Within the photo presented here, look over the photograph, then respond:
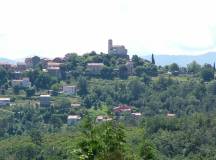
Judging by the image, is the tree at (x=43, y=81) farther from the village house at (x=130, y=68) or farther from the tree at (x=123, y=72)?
the village house at (x=130, y=68)

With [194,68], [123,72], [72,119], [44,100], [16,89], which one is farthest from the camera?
[194,68]

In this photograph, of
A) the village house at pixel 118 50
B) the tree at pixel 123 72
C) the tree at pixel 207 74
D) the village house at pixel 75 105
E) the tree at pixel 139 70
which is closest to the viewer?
the village house at pixel 75 105

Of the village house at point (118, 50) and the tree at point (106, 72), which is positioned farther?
the village house at point (118, 50)

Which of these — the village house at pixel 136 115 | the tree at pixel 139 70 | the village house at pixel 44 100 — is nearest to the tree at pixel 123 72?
the tree at pixel 139 70

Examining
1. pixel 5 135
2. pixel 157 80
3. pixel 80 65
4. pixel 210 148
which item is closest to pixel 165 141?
pixel 210 148

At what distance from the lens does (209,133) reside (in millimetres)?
90562

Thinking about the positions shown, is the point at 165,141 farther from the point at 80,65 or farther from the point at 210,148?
the point at 80,65

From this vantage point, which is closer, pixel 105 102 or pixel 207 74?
pixel 105 102

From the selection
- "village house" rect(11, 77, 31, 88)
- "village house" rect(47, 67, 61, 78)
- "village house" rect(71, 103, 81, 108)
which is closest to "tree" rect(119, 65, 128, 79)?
"village house" rect(47, 67, 61, 78)

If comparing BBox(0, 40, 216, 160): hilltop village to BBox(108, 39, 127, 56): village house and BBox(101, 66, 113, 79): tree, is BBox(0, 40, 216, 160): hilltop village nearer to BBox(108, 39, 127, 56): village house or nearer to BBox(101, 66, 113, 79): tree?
BBox(101, 66, 113, 79): tree

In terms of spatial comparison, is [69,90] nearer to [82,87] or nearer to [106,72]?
[82,87]

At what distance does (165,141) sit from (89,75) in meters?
56.5

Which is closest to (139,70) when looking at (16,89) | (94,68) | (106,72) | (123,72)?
(123,72)

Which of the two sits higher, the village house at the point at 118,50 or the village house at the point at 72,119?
the village house at the point at 118,50
